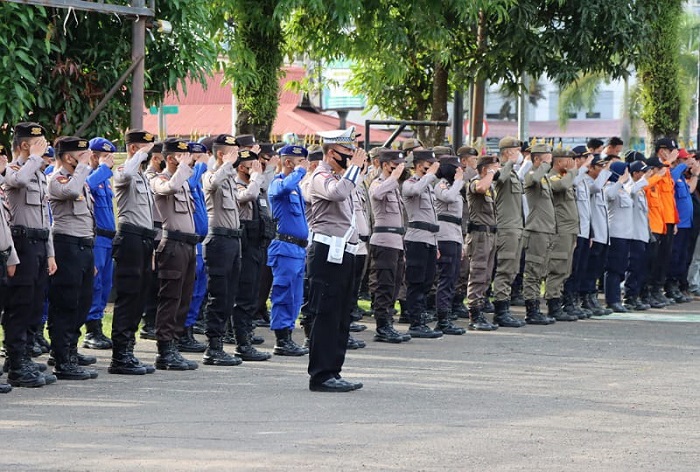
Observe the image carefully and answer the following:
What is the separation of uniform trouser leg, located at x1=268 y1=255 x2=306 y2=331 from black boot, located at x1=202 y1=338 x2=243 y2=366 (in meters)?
0.79

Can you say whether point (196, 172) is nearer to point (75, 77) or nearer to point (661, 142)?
point (75, 77)

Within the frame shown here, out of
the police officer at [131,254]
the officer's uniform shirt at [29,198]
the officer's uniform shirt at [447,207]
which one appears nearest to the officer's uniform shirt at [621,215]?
the officer's uniform shirt at [447,207]

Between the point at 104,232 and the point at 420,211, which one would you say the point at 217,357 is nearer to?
the point at 104,232

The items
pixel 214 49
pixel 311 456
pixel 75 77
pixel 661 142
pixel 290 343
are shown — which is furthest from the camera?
pixel 661 142

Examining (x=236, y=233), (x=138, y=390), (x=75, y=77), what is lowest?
(x=138, y=390)

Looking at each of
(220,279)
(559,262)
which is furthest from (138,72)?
(559,262)

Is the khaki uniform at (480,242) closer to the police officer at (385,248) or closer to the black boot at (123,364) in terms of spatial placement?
the police officer at (385,248)

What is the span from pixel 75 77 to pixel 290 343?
4259 millimetres

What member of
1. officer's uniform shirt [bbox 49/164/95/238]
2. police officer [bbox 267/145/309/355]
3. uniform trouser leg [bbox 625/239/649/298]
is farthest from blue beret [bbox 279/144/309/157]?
uniform trouser leg [bbox 625/239/649/298]

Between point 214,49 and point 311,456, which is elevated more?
point 214,49

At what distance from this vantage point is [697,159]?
19.8 meters

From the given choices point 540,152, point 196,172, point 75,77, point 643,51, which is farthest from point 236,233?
point 643,51

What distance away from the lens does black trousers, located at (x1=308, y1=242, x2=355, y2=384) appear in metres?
10.1

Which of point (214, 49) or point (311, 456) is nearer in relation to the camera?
→ point (311, 456)
